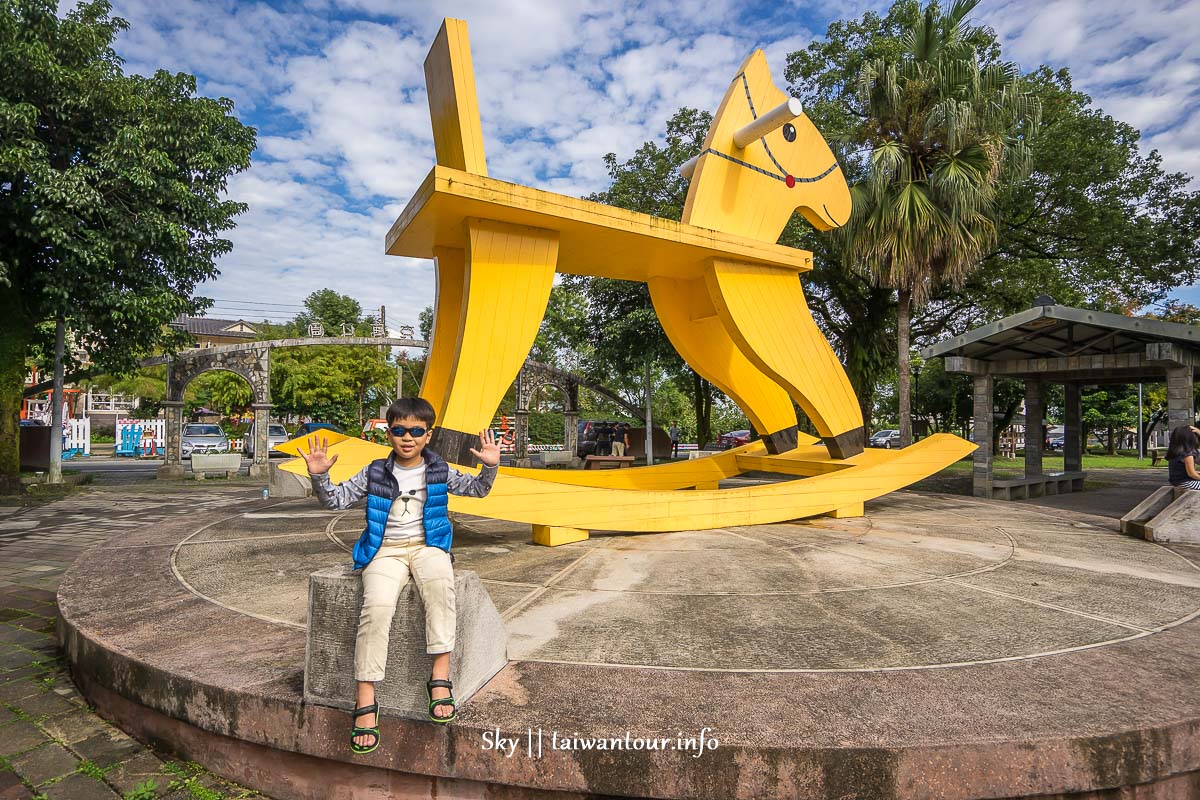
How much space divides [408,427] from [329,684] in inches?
42.2

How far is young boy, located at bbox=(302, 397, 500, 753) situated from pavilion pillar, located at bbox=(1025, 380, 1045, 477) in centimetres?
1332

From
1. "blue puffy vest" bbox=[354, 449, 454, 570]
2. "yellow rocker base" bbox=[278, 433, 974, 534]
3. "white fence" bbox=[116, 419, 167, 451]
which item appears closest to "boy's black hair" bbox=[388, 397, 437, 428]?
"blue puffy vest" bbox=[354, 449, 454, 570]

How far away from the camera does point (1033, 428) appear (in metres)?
12.7

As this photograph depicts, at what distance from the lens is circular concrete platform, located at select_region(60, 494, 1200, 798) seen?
2281mm

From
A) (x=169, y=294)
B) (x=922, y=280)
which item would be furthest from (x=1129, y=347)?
(x=169, y=294)

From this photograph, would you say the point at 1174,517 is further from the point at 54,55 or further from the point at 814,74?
the point at 54,55

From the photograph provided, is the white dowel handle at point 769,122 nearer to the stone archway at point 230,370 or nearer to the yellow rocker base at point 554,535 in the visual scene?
the yellow rocker base at point 554,535

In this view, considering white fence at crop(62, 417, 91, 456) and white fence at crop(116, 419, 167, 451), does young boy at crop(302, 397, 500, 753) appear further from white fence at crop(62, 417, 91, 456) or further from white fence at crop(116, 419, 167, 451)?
white fence at crop(62, 417, 91, 456)

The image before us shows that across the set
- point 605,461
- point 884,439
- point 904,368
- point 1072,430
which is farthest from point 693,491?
point 884,439

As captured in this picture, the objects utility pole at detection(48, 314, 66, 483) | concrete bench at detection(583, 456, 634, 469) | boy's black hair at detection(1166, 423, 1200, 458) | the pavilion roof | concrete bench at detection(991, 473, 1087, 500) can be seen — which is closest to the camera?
boy's black hair at detection(1166, 423, 1200, 458)

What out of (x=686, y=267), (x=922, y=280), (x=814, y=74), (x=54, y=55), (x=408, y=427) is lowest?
(x=408, y=427)

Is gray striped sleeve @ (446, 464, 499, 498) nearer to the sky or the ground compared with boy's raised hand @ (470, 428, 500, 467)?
nearer to the ground

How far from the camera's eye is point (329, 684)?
2.51m

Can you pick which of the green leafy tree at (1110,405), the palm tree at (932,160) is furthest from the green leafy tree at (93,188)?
the green leafy tree at (1110,405)
